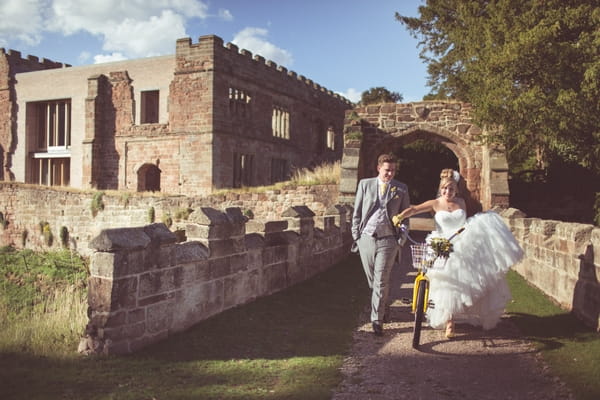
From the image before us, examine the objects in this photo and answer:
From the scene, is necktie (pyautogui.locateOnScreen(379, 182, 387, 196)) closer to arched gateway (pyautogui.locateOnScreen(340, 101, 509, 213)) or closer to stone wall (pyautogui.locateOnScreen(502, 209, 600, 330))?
stone wall (pyautogui.locateOnScreen(502, 209, 600, 330))

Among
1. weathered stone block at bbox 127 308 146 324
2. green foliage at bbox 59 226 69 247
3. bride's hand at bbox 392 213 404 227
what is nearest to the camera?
weathered stone block at bbox 127 308 146 324

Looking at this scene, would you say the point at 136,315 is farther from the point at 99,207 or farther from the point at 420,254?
the point at 99,207

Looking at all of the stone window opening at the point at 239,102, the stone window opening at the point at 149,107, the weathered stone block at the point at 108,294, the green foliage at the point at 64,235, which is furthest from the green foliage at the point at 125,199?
the weathered stone block at the point at 108,294

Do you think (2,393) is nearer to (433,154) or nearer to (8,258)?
(8,258)

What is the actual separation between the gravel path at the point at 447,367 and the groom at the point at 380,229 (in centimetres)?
48

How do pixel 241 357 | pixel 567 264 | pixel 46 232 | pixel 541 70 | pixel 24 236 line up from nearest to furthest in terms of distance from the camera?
pixel 241 357 → pixel 567 264 → pixel 541 70 → pixel 46 232 → pixel 24 236

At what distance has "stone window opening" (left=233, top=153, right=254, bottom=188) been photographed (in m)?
23.3

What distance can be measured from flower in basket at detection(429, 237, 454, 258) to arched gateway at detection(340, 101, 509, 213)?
1093 centimetres

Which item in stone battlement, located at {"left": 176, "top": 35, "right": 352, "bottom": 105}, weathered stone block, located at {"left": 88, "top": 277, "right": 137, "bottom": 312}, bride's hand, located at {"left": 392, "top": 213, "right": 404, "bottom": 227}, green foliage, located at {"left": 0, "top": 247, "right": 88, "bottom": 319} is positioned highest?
stone battlement, located at {"left": 176, "top": 35, "right": 352, "bottom": 105}

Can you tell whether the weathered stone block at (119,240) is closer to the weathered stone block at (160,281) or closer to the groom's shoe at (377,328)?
the weathered stone block at (160,281)

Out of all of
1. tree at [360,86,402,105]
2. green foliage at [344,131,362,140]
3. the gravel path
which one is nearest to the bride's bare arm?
the gravel path

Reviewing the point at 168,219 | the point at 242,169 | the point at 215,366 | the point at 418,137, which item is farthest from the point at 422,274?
the point at 242,169

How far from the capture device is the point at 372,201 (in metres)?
5.89

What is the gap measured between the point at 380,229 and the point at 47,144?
1014 inches
